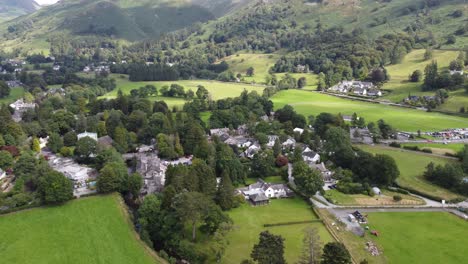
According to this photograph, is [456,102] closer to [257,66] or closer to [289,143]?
[289,143]

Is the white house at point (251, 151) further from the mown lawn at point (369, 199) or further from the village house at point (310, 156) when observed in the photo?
the mown lawn at point (369, 199)

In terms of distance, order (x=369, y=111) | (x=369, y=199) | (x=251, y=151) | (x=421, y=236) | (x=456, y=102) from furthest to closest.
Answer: (x=369, y=111) → (x=456, y=102) → (x=251, y=151) → (x=369, y=199) → (x=421, y=236)

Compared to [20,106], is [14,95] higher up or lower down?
higher up

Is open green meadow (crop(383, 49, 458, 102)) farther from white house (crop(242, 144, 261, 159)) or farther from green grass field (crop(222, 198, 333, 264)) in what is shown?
green grass field (crop(222, 198, 333, 264))

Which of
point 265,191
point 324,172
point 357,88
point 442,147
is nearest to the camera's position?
point 265,191

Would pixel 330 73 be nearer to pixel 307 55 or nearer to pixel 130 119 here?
pixel 307 55

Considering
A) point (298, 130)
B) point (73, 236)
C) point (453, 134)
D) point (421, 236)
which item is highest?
point (298, 130)

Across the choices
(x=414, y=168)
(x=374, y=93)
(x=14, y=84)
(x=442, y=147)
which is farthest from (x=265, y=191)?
(x=14, y=84)

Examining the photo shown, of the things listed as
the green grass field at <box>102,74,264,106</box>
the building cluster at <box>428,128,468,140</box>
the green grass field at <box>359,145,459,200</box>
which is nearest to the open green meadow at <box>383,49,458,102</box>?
the building cluster at <box>428,128,468,140</box>
